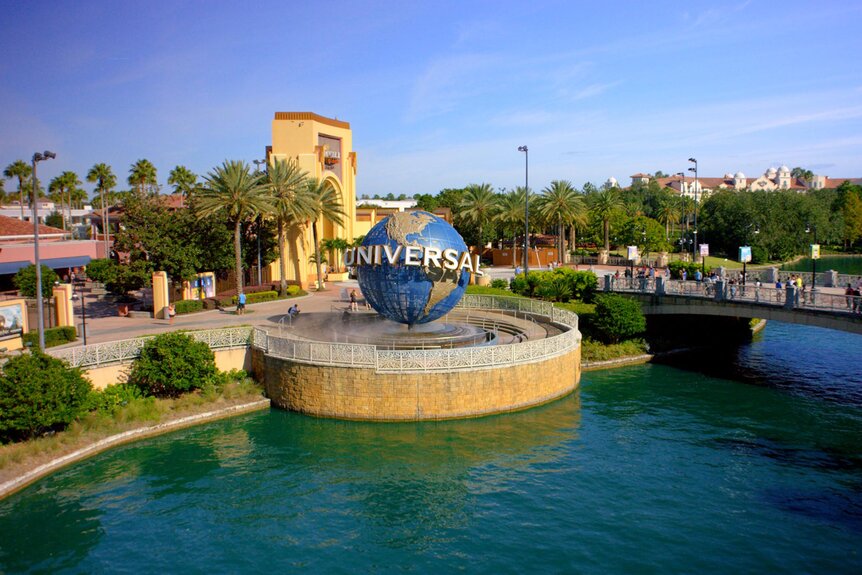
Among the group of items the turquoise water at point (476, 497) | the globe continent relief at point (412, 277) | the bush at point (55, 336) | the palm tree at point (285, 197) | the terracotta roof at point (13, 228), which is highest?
the palm tree at point (285, 197)

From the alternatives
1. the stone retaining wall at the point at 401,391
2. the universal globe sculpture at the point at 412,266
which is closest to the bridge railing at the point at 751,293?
the stone retaining wall at the point at 401,391

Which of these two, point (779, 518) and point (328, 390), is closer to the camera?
point (779, 518)

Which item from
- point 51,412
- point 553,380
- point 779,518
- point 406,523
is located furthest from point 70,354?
point 779,518

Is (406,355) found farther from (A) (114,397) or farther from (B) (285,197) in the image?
(B) (285,197)

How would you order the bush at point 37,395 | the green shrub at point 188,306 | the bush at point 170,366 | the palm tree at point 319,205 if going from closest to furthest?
the bush at point 37,395
the bush at point 170,366
the green shrub at point 188,306
the palm tree at point 319,205

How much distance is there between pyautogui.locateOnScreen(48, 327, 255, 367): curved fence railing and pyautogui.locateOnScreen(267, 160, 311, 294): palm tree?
19.0m

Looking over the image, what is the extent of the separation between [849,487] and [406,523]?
1600cm

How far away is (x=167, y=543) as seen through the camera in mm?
21141

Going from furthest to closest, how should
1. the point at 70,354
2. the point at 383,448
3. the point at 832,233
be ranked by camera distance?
the point at 832,233 < the point at 70,354 < the point at 383,448

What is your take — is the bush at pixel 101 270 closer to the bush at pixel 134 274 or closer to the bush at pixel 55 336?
the bush at pixel 134 274

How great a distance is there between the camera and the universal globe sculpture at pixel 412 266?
33625 mm

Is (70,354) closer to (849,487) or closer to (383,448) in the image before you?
(383,448)

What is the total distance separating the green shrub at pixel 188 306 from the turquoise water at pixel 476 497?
51.8 feet

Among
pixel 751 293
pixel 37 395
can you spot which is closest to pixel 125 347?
pixel 37 395
